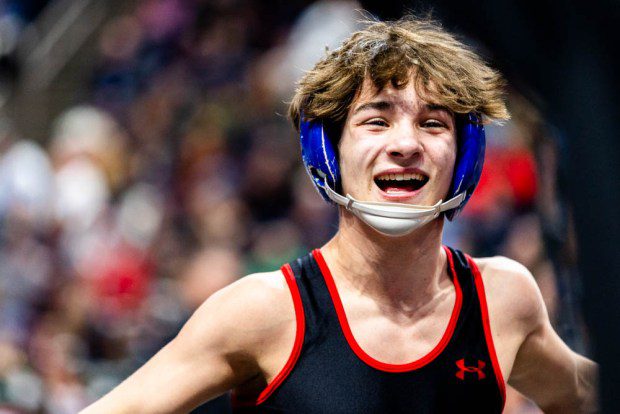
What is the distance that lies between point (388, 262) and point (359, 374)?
0.33 m

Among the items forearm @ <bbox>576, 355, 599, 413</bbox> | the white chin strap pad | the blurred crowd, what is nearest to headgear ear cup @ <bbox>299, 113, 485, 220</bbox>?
the white chin strap pad

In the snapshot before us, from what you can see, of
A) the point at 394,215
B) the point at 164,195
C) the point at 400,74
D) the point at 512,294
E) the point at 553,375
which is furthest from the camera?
the point at 164,195

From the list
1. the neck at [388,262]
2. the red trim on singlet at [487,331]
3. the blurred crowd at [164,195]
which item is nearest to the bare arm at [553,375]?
the red trim on singlet at [487,331]

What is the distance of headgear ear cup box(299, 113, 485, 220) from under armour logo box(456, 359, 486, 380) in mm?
408

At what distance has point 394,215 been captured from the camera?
2684 mm

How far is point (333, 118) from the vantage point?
2.87 meters

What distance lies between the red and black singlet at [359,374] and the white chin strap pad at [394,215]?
0.81ft

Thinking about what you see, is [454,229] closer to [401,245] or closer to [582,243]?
[401,245]

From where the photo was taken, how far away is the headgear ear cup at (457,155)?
111 inches

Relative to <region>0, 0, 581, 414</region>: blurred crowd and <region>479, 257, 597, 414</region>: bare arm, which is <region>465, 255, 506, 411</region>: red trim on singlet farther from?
<region>0, 0, 581, 414</region>: blurred crowd

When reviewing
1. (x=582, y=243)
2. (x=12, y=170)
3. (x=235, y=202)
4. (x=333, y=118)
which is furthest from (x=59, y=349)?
(x=582, y=243)

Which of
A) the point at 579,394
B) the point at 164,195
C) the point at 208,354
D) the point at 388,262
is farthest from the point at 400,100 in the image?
the point at 164,195

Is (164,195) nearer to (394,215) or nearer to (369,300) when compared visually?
(369,300)

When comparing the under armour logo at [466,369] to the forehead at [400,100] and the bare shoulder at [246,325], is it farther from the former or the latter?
the forehead at [400,100]
